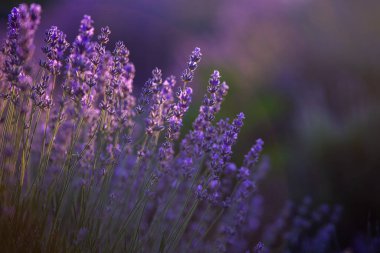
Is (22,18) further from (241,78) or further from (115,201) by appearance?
(241,78)

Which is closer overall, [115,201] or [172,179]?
[115,201]

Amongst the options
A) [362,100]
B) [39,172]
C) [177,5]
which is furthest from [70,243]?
[177,5]

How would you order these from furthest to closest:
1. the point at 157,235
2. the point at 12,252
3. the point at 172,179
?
the point at 172,179
the point at 157,235
the point at 12,252

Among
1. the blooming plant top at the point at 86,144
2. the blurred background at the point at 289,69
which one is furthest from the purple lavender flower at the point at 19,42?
the blurred background at the point at 289,69

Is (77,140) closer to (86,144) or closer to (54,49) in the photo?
(86,144)

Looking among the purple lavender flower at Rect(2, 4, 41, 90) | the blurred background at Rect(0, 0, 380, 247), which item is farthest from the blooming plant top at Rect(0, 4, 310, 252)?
the blurred background at Rect(0, 0, 380, 247)

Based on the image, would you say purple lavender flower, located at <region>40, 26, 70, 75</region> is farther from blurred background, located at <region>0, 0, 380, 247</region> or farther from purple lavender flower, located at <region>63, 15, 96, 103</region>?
blurred background, located at <region>0, 0, 380, 247</region>

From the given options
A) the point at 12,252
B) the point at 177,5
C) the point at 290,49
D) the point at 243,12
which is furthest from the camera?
the point at 177,5

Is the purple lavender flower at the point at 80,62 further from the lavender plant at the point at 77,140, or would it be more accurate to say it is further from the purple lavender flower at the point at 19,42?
the purple lavender flower at the point at 19,42

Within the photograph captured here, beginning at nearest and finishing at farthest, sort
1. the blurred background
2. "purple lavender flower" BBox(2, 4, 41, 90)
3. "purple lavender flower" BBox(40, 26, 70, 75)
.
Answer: "purple lavender flower" BBox(2, 4, 41, 90) → "purple lavender flower" BBox(40, 26, 70, 75) → the blurred background
